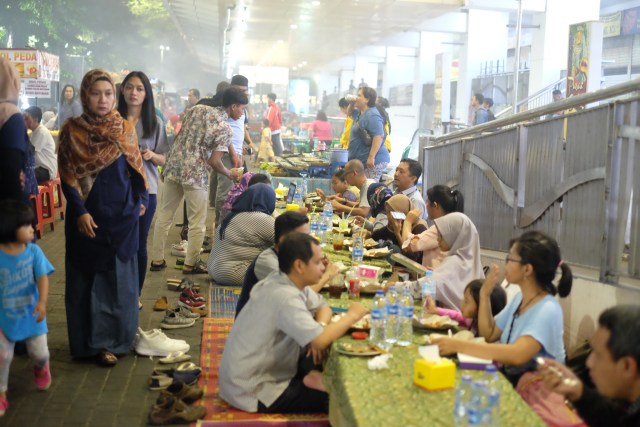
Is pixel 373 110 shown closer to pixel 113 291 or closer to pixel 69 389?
pixel 113 291

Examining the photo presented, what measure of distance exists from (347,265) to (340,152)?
635 cm

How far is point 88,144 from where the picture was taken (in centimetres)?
596

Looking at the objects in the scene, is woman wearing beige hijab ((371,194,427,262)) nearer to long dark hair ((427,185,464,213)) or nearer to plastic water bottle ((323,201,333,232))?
plastic water bottle ((323,201,333,232))

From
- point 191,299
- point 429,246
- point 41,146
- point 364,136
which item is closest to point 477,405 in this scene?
point 429,246

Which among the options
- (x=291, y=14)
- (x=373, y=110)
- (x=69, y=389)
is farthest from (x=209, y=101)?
(x=291, y=14)

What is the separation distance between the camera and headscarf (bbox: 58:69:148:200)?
594cm

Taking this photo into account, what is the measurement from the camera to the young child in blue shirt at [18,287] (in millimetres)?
5117

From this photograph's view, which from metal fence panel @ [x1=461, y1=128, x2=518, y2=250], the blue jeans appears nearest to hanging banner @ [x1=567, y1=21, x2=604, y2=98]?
metal fence panel @ [x1=461, y1=128, x2=518, y2=250]

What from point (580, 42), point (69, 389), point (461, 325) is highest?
point (580, 42)

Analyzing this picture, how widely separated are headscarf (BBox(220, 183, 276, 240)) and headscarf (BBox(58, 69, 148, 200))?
241cm

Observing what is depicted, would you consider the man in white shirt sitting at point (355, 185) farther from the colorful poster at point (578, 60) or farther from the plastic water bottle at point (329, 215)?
the colorful poster at point (578, 60)

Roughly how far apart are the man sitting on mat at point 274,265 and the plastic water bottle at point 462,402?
2051 mm

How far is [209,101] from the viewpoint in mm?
10477


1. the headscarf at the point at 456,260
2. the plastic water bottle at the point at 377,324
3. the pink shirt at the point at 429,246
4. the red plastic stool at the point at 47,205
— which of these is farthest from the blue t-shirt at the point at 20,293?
the red plastic stool at the point at 47,205
